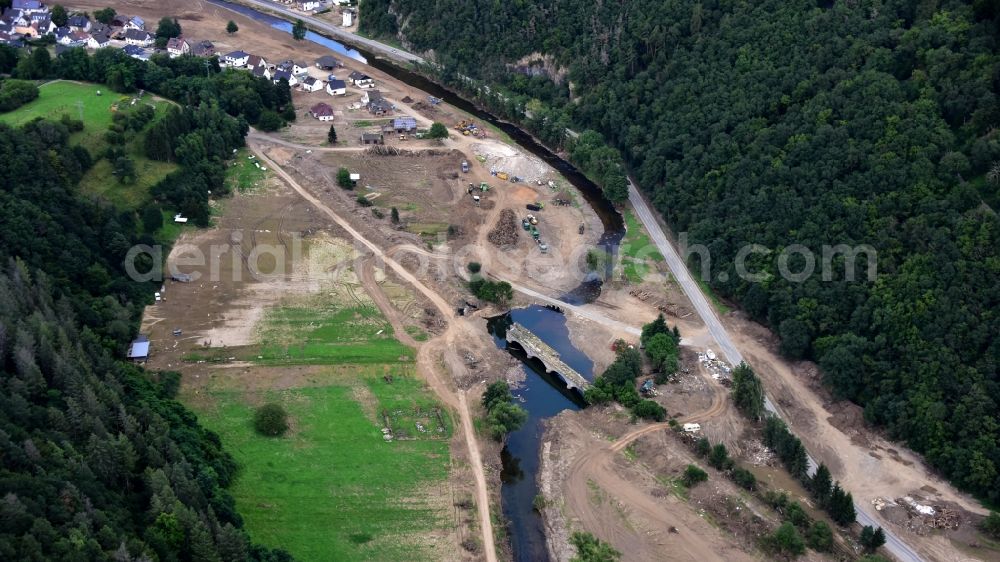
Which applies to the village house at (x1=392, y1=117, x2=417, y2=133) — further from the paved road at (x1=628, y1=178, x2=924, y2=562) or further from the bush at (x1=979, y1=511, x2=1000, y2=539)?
the bush at (x1=979, y1=511, x2=1000, y2=539)

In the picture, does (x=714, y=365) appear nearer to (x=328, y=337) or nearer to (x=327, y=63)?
(x=328, y=337)

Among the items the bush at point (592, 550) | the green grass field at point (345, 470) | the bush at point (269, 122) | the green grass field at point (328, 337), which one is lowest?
the green grass field at point (345, 470)

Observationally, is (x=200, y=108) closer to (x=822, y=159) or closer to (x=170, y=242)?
(x=170, y=242)

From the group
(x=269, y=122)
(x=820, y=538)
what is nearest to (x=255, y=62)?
(x=269, y=122)

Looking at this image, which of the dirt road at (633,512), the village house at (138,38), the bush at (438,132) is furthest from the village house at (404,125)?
the dirt road at (633,512)

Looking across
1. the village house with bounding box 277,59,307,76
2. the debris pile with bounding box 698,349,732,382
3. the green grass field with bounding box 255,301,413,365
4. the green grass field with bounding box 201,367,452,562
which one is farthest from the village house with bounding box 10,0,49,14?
the debris pile with bounding box 698,349,732,382

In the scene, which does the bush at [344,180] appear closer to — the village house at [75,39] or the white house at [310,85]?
the white house at [310,85]
